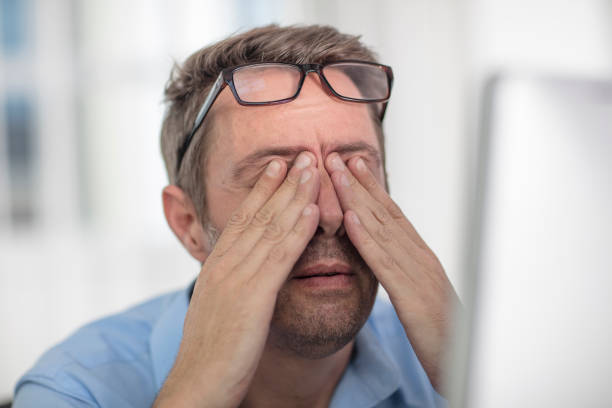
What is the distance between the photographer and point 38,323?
3193mm

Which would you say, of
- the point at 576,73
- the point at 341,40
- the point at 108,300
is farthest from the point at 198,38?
the point at 576,73

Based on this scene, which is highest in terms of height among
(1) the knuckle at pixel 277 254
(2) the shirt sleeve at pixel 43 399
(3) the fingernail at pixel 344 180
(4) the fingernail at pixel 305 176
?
(4) the fingernail at pixel 305 176

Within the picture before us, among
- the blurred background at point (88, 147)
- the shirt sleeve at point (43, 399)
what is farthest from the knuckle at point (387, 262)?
the blurred background at point (88, 147)

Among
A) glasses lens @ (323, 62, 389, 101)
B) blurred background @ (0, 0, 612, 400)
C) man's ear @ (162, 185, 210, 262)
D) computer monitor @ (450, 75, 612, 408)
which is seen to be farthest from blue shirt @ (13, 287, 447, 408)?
blurred background @ (0, 0, 612, 400)

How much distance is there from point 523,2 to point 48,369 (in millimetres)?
2082

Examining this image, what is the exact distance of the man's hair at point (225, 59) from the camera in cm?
111

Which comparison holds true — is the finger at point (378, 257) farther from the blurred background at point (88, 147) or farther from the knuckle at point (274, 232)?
the blurred background at point (88, 147)

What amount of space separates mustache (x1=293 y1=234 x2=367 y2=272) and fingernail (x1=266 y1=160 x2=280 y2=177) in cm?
13

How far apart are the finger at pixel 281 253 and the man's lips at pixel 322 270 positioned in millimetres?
74

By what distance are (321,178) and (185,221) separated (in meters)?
0.42

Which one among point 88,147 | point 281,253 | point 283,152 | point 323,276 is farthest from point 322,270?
point 88,147

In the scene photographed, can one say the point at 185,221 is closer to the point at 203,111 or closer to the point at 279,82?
the point at 203,111

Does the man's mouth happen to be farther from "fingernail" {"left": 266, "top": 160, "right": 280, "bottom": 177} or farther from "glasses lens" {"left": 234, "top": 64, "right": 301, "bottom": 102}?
"glasses lens" {"left": 234, "top": 64, "right": 301, "bottom": 102}

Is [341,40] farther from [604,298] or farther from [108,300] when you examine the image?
[108,300]
